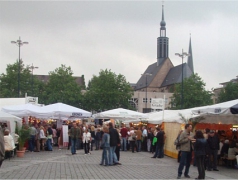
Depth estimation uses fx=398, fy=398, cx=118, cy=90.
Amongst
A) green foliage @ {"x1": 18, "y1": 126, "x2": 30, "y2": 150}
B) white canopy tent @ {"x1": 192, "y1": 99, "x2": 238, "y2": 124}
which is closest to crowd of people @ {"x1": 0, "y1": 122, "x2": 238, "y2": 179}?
green foliage @ {"x1": 18, "y1": 126, "x2": 30, "y2": 150}

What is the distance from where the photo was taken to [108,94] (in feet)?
237

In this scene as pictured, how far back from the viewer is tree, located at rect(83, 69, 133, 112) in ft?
237

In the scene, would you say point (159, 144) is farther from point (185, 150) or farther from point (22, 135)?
point (185, 150)

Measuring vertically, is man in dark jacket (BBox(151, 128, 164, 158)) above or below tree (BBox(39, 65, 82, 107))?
below

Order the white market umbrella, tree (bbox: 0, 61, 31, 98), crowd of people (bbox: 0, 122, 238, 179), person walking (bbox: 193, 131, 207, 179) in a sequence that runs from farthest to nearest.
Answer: tree (bbox: 0, 61, 31, 98)
the white market umbrella
crowd of people (bbox: 0, 122, 238, 179)
person walking (bbox: 193, 131, 207, 179)

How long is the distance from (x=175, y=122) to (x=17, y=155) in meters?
8.25

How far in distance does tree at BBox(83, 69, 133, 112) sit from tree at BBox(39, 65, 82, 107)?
88.0 inches

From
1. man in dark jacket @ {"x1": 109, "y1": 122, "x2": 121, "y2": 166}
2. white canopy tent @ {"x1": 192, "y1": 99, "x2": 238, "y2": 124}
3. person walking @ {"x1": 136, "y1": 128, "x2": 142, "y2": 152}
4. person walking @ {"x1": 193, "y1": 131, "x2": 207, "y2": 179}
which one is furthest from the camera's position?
person walking @ {"x1": 136, "y1": 128, "x2": 142, "y2": 152}

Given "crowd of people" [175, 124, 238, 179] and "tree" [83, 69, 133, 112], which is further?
"tree" [83, 69, 133, 112]

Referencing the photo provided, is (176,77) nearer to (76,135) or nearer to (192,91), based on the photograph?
(192,91)

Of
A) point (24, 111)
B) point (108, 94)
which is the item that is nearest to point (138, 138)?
point (24, 111)

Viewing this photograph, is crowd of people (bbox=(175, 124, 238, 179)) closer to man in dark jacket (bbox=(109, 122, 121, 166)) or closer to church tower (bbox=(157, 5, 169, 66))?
man in dark jacket (bbox=(109, 122, 121, 166))

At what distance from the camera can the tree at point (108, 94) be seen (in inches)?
2847

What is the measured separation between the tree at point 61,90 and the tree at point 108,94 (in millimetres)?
2234
